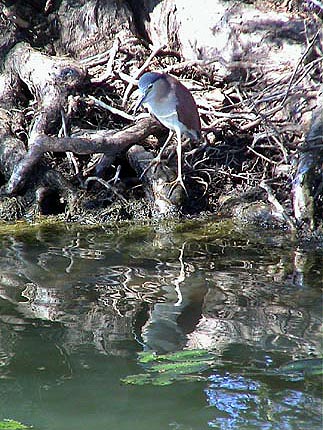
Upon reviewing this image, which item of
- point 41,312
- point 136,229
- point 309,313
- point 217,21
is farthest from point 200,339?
point 217,21

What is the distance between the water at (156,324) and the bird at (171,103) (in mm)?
1025

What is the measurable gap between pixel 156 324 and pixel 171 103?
3119mm

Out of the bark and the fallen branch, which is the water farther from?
the fallen branch

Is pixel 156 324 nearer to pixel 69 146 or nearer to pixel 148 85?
pixel 148 85

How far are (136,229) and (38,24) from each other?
11.5 ft

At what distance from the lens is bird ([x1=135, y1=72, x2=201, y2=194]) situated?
6629 millimetres

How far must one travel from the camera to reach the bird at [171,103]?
6629mm

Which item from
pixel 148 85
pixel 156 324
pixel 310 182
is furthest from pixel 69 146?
pixel 156 324

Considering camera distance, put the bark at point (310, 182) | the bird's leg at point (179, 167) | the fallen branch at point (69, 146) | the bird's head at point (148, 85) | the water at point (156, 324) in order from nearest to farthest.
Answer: the water at point (156, 324), the bark at point (310, 182), the bird's head at point (148, 85), the bird's leg at point (179, 167), the fallen branch at point (69, 146)

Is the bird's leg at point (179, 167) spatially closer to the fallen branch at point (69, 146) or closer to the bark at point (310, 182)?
the fallen branch at point (69, 146)

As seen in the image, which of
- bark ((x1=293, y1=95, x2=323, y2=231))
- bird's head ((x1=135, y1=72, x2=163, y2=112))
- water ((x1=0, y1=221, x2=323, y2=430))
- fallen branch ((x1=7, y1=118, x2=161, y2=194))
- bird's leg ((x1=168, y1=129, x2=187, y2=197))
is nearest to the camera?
water ((x1=0, y1=221, x2=323, y2=430))

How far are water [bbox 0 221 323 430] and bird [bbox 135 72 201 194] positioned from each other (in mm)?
1025

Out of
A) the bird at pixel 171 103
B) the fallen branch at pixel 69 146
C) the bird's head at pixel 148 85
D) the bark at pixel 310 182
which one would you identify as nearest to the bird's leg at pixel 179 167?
the bird at pixel 171 103

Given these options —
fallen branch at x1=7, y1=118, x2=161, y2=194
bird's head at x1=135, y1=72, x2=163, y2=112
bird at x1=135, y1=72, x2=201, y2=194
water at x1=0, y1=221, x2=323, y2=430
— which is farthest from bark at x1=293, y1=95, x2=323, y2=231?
fallen branch at x1=7, y1=118, x2=161, y2=194
